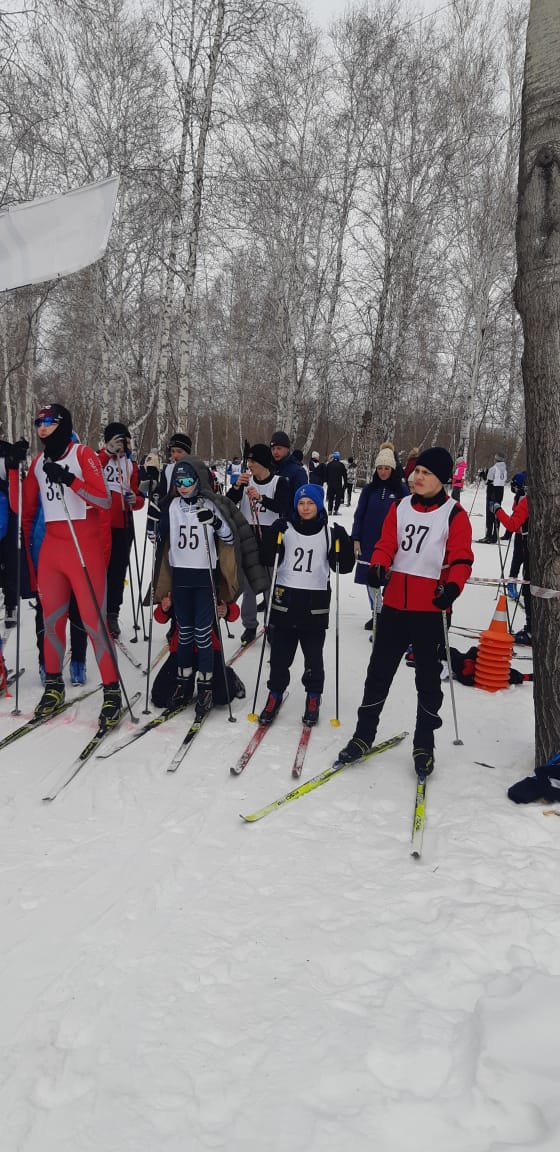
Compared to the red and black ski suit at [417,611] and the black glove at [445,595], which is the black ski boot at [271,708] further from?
the black glove at [445,595]

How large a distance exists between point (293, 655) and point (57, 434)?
228cm

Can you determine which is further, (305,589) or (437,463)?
(305,589)

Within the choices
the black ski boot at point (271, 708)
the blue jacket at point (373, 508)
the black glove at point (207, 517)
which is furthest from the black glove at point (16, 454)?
the blue jacket at point (373, 508)

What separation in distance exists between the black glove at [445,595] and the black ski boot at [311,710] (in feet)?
4.68

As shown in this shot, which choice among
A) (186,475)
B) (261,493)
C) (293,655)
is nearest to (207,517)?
(186,475)

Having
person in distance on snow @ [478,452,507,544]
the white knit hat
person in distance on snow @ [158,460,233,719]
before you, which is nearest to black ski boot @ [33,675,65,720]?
person in distance on snow @ [158,460,233,719]

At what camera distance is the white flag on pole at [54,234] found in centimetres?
469

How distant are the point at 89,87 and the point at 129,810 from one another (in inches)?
674

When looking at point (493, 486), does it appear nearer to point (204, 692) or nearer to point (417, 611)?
point (204, 692)

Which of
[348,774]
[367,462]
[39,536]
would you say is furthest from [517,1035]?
[367,462]

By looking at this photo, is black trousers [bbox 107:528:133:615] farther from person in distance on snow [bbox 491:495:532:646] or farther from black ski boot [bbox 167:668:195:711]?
person in distance on snow [bbox 491:495:532:646]

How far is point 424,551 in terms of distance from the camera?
3.86m

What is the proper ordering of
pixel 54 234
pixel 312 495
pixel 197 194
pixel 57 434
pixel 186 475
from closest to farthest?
1. pixel 57 434
2. pixel 186 475
3. pixel 312 495
4. pixel 54 234
5. pixel 197 194

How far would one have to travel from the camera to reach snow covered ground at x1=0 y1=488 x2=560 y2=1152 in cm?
181
